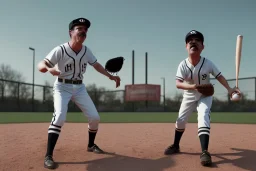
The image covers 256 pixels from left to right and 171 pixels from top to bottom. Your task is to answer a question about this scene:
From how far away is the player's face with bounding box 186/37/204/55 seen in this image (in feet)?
13.9

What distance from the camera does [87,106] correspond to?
14.3ft

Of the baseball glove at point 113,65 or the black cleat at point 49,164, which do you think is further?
the baseball glove at point 113,65

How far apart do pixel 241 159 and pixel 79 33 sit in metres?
3.30

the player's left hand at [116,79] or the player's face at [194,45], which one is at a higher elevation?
the player's face at [194,45]

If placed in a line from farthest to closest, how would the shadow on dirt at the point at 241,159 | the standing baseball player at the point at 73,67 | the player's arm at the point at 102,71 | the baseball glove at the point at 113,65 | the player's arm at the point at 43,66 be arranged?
the baseball glove at the point at 113,65, the player's arm at the point at 102,71, the standing baseball player at the point at 73,67, the player's arm at the point at 43,66, the shadow on dirt at the point at 241,159

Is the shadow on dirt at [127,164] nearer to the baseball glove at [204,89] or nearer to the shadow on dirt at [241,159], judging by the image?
the shadow on dirt at [241,159]

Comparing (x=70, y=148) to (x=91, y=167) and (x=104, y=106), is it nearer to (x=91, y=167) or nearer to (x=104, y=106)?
(x=91, y=167)

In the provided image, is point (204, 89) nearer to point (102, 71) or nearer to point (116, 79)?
point (116, 79)

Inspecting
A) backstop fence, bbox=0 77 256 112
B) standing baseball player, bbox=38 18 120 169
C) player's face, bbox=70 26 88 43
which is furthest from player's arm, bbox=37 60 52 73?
backstop fence, bbox=0 77 256 112

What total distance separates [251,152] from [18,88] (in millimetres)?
26822

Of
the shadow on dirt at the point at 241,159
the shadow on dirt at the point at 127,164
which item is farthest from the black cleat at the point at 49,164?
the shadow on dirt at the point at 241,159

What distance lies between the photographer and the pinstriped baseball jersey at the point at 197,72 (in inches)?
169

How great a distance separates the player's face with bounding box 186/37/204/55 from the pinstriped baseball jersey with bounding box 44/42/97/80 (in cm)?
183

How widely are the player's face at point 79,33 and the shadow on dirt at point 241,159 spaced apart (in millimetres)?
2889
